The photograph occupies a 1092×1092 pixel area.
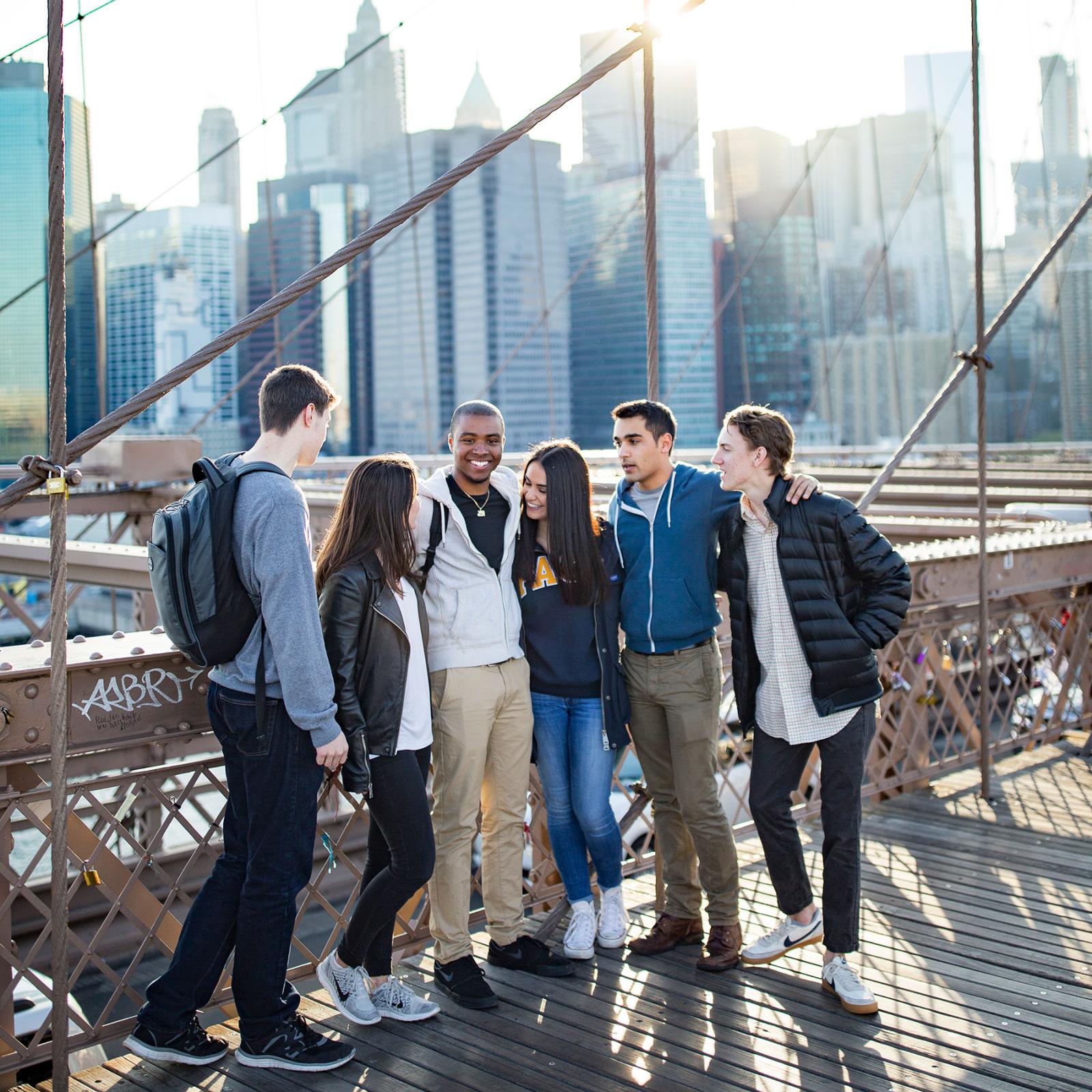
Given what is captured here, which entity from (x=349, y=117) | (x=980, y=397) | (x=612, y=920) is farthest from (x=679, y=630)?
(x=349, y=117)

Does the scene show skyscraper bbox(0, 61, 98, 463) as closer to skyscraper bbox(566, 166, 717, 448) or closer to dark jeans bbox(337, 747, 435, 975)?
dark jeans bbox(337, 747, 435, 975)

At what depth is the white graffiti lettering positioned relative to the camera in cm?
228

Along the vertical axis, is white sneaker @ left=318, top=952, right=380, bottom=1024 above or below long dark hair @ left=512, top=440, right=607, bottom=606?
below

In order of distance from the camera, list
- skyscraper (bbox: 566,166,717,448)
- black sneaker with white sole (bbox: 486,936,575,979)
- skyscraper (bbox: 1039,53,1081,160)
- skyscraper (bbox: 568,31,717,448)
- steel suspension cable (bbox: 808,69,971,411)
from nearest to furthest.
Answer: black sneaker with white sole (bbox: 486,936,575,979)
steel suspension cable (bbox: 808,69,971,411)
skyscraper (bbox: 1039,53,1081,160)
skyscraper (bbox: 568,31,717,448)
skyscraper (bbox: 566,166,717,448)

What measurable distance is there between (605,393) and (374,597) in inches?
1010

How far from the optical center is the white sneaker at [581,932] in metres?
2.73

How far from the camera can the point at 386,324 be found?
121 feet

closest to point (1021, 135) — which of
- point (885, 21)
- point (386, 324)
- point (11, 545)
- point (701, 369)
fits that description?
point (885, 21)

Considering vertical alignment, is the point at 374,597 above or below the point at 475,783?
above

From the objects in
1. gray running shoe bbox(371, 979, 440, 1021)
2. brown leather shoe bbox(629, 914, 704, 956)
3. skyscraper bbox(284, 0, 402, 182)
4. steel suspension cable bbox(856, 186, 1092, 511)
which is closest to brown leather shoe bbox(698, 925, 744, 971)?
brown leather shoe bbox(629, 914, 704, 956)

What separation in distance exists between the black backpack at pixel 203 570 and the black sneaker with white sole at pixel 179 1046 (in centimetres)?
69

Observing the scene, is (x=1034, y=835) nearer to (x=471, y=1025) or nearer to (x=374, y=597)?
(x=471, y=1025)

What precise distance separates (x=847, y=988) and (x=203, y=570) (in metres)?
1.60

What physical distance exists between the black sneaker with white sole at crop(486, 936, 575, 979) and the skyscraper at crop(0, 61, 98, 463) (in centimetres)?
686
